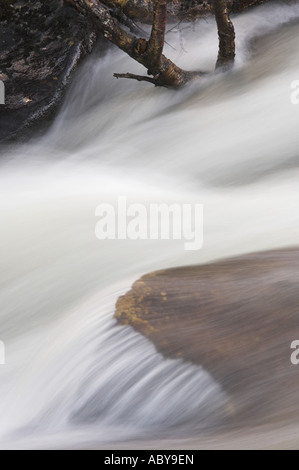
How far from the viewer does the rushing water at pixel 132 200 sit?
1.97m

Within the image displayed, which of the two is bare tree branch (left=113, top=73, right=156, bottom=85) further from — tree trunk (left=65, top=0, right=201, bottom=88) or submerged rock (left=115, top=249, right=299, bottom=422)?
submerged rock (left=115, top=249, right=299, bottom=422)

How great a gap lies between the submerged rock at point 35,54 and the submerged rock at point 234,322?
6.63 feet

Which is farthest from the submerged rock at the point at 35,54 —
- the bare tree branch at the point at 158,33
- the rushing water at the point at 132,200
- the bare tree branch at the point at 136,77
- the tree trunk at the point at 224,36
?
the tree trunk at the point at 224,36

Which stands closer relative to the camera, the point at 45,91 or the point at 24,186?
the point at 24,186

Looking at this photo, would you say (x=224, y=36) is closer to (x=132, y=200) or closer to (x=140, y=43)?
(x=140, y=43)

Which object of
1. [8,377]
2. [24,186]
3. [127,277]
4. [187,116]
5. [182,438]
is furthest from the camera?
[187,116]

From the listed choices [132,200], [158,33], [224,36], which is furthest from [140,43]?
[132,200]

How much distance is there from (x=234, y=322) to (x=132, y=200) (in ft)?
4.41

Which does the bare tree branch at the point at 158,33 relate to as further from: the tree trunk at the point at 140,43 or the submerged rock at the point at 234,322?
the submerged rock at the point at 234,322

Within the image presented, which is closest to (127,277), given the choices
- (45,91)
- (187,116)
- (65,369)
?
(65,369)

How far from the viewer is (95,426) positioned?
1.96 metres

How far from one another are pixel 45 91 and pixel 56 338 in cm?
207

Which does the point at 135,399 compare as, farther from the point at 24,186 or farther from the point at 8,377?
the point at 24,186

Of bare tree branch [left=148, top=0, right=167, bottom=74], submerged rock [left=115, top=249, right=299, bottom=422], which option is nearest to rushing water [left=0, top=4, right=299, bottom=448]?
submerged rock [left=115, top=249, right=299, bottom=422]
